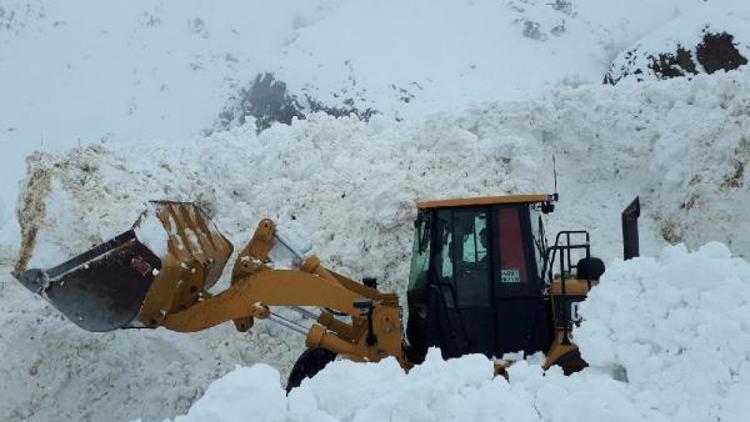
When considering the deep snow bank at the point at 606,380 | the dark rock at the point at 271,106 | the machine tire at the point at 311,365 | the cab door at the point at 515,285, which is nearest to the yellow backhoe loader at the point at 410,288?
the cab door at the point at 515,285

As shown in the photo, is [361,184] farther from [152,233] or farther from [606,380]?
[606,380]

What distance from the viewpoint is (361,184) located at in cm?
984

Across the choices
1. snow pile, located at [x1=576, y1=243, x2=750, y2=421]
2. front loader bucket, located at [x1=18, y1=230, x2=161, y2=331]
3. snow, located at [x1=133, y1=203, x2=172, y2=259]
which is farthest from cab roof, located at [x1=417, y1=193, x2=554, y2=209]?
front loader bucket, located at [x1=18, y1=230, x2=161, y2=331]

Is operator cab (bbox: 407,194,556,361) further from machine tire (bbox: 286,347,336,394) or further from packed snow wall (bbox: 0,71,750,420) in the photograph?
packed snow wall (bbox: 0,71,750,420)

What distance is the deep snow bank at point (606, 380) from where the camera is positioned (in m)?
3.24

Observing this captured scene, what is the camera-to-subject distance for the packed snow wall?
22.7 feet

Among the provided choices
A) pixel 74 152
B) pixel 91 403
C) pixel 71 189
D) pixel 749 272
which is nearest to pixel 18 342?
pixel 91 403

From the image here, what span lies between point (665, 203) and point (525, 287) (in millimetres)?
5255

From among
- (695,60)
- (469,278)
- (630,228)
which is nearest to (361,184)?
(469,278)

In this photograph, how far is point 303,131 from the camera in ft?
37.2

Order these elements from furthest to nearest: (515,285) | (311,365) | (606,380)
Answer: (311,365), (515,285), (606,380)

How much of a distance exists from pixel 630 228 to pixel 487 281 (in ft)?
3.79

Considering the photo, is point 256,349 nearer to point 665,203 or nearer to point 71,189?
point 71,189

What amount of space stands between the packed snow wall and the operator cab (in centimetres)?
236
